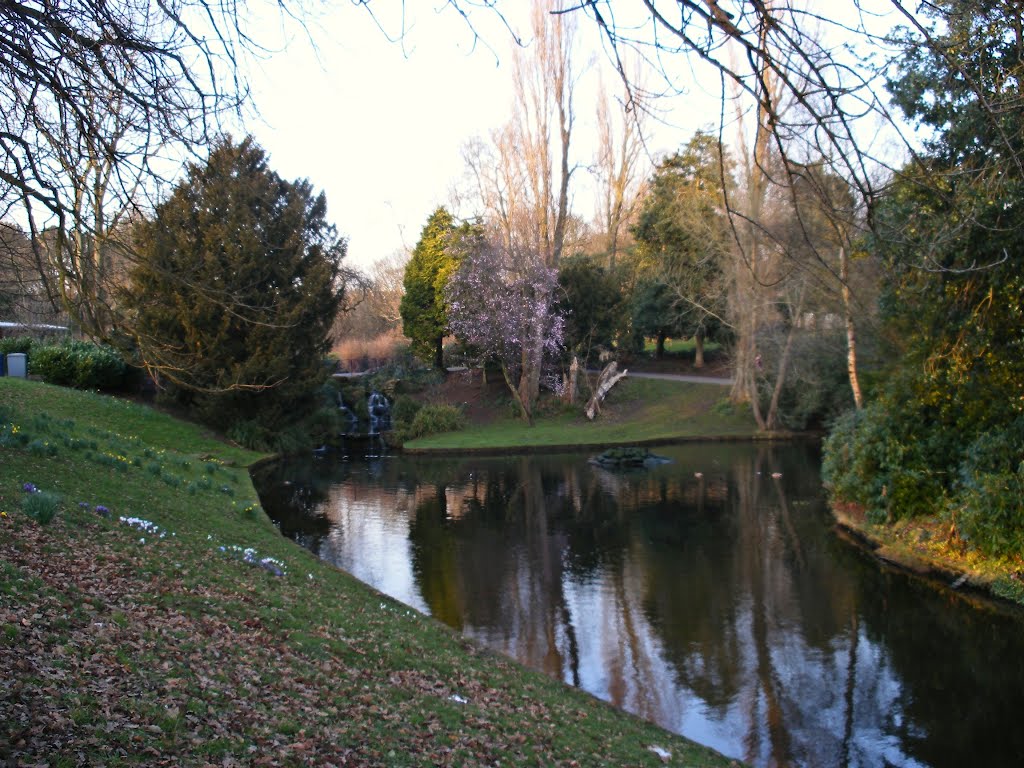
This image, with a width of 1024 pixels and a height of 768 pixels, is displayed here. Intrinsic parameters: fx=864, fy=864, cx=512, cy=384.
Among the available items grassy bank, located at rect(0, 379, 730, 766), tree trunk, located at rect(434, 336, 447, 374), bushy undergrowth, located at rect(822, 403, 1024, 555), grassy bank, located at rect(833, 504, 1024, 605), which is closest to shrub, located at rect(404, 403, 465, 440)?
tree trunk, located at rect(434, 336, 447, 374)

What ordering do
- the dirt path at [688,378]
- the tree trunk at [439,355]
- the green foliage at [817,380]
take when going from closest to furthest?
the green foliage at [817,380] < the dirt path at [688,378] < the tree trunk at [439,355]

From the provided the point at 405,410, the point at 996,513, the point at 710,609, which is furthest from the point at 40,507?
the point at 405,410

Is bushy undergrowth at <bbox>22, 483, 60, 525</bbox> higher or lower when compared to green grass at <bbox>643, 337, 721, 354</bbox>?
lower

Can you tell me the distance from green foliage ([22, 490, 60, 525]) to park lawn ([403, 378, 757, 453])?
22204 mm

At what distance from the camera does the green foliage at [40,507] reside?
8812mm

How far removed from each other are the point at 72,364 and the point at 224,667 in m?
26.4

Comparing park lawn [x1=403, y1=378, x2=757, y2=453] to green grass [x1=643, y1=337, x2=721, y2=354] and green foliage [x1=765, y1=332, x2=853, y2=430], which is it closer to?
green foliage [x1=765, y1=332, x2=853, y2=430]

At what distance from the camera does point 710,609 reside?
12781mm

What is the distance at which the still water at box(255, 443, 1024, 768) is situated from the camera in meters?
9.08

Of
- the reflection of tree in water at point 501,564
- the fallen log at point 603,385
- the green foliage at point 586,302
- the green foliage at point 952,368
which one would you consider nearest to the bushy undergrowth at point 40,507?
the reflection of tree in water at point 501,564

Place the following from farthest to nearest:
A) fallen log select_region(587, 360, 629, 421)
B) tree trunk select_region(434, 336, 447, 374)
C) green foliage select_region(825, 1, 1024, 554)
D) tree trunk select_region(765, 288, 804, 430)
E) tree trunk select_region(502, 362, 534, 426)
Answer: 1. tree trunk select_region(434, 336, 447, 374)
2. fallen log select_region(587, 360, 629, 421)
3. tree trunk select_region(502, 362, 534, 426)
4. tree trunk select_region(765, 288, 804, 430)
5. green foliage select_region(825, 1, 1024, 554)

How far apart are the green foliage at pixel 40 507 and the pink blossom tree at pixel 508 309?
2564cm

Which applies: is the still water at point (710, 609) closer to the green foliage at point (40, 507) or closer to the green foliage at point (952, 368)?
the green foliage at point (952, 368)

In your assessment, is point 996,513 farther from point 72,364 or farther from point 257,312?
point 72,364
